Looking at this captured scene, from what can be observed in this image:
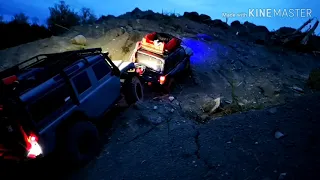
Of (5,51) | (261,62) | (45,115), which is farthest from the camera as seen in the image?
(261,62)

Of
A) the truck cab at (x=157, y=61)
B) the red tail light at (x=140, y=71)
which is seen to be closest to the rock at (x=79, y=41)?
the truck cab at (x=157, y=61)

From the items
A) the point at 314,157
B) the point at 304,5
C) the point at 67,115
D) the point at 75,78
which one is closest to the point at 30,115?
the point at 67,115

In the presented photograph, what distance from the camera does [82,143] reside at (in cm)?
580

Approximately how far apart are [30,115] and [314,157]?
5103 millimetres

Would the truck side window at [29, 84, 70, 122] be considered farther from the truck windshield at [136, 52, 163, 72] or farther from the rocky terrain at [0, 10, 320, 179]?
the truck windshield at [136, 52, 163, 72]

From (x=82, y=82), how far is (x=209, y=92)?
24.2 feet

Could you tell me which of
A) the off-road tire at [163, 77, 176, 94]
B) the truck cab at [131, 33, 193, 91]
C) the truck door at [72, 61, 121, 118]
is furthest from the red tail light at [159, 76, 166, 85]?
the truck door at [72, 61, 121, 118]

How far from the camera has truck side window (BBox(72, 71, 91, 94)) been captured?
5.93 metres

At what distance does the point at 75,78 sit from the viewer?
591 centimetres

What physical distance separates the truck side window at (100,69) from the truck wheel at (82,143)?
4.47 ft

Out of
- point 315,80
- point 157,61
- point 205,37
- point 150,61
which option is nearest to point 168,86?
point 157,61

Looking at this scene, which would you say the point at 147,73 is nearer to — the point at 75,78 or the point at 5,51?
the point at 75,78

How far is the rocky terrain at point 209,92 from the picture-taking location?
226 inches

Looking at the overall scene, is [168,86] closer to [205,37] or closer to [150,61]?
[150,61]
